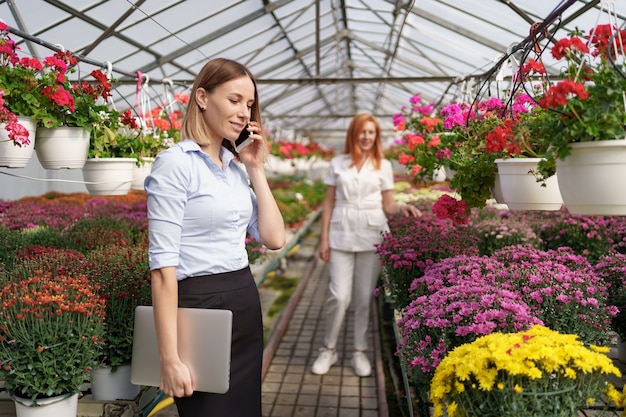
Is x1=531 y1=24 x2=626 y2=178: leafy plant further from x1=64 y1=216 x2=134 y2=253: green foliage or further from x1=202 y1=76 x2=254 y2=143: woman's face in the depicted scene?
x1=64 y1=216 x2=134 y2=253: green foliage

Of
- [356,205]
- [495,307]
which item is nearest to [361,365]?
[356,205]

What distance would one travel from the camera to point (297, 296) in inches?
248

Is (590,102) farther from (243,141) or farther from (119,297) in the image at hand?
(119,297)

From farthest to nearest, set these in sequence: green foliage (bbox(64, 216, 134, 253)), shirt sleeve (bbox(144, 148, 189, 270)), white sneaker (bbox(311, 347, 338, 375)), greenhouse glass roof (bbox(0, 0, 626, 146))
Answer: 1. greenhouse glass roof (bbox(0, 0, 626, 146))
2. white sneaker (bbox(311, 347, 338, 375))
3. green foliage (bbox(64, 216, 134, 253))
4. shirt sleeve (bbox(144, 148, 189, 270))

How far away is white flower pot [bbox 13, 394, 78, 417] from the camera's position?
6.21 feet

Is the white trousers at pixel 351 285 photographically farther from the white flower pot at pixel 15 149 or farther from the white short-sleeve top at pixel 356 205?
the white flower pot at pixel 15 149

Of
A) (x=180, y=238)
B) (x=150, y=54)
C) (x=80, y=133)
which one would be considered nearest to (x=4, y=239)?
(x=80, y=133)

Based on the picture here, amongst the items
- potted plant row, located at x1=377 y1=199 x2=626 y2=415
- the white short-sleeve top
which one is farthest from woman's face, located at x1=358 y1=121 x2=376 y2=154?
potted plant row, located at x1=377 y1=199 x2=626 y2=415

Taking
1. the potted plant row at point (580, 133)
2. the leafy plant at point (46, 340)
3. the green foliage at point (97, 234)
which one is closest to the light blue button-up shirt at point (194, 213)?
the leafy plant at point (46, 340)

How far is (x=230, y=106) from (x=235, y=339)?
2.34ft

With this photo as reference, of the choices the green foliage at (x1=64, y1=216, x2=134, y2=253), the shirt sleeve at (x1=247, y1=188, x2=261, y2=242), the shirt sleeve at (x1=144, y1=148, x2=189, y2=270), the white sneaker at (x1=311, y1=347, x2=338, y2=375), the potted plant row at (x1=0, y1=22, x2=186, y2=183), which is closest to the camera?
the shirt sleeve at (x1=144, y1=148, x2=189, y2=270)

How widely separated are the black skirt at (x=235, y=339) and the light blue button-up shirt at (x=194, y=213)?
0.04m

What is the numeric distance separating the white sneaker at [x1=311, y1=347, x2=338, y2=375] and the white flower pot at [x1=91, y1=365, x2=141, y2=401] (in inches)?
80.9

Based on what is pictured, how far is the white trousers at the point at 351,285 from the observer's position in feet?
13.3
